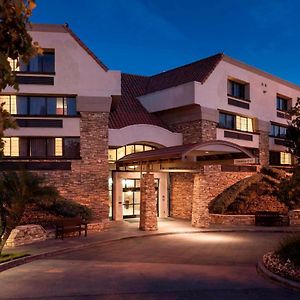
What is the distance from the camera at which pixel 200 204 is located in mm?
24078

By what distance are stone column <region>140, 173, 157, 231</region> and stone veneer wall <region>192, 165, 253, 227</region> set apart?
2875 millimetres

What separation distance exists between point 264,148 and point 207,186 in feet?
28.3

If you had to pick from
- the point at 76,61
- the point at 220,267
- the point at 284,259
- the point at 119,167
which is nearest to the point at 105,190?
the point at 119,167

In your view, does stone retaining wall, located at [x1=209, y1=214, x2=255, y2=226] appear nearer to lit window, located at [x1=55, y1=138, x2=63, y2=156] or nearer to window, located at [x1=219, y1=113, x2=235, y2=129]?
window, located at [x1=219, y1=113, x2=235, y2=129]

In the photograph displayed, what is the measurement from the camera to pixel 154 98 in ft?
102

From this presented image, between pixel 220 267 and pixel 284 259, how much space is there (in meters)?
2.14

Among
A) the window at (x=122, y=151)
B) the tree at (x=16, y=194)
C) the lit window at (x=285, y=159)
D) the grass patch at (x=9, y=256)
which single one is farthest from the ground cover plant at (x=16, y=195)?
the lit window at (x=285, y=159)

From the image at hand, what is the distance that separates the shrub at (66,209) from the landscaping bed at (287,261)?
11.8 m

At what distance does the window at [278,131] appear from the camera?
35.3 metres

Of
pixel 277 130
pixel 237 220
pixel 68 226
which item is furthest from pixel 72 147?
pixel 277 130

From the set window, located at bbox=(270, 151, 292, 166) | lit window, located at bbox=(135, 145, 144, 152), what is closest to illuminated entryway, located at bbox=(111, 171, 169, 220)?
lit window, located at bbox=(135, 145, 144, 152)

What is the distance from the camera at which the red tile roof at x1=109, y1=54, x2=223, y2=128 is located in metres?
29.1

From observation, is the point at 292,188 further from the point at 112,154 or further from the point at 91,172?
the point at 112,154

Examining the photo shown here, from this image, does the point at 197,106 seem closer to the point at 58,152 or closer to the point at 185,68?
the point at 185,68
